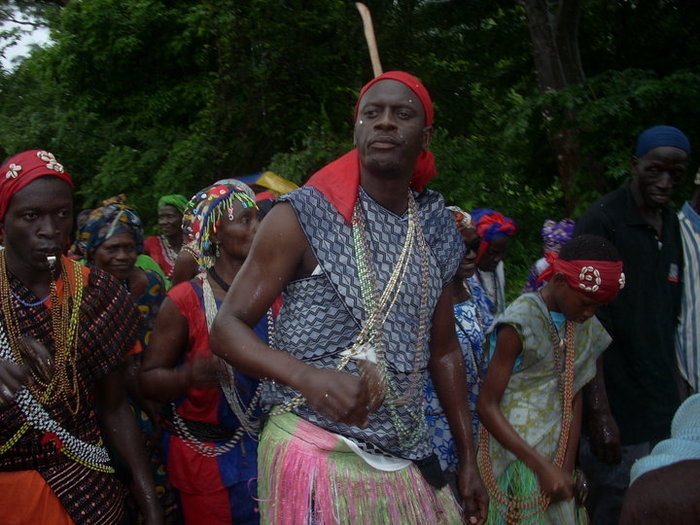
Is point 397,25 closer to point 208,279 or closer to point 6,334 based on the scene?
point 208,279

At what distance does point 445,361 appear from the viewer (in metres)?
2.82

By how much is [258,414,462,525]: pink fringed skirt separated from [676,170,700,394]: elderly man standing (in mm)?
2386

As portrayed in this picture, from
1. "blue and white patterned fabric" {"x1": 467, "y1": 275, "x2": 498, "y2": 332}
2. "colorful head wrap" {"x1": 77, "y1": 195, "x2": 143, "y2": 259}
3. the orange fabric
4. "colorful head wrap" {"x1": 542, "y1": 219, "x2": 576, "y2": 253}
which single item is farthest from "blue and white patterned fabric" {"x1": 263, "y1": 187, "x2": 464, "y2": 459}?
"colorful head wrap" {"x1": 542, "y1": 219, "x2": 576, "y2": 253}

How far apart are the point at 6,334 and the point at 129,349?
48 centimetres

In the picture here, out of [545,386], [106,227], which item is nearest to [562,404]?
[545,386]

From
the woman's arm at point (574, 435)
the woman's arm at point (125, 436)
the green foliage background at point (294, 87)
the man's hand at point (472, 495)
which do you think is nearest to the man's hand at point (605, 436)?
the woman's arm at point (574, 435)

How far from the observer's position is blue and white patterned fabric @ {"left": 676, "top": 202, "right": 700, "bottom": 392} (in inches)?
167

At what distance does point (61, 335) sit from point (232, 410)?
0.92 meters

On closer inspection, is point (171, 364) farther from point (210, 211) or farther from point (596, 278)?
point (596, 278)

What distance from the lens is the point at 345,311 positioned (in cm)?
238

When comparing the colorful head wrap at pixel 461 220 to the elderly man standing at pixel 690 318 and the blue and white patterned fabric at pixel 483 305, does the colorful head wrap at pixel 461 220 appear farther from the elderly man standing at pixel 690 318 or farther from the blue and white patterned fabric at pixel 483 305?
the elderly man standing at pixel 690 318

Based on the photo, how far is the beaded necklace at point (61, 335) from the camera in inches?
104

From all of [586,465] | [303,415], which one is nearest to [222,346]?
[303,415]

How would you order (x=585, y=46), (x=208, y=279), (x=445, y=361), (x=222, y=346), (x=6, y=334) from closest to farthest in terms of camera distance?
1. (x=222, y=346)
2. (x=6, y=334)
3. (x=445, y=361)
4. (x=208, y=279)
5. (x=585, y=46)
